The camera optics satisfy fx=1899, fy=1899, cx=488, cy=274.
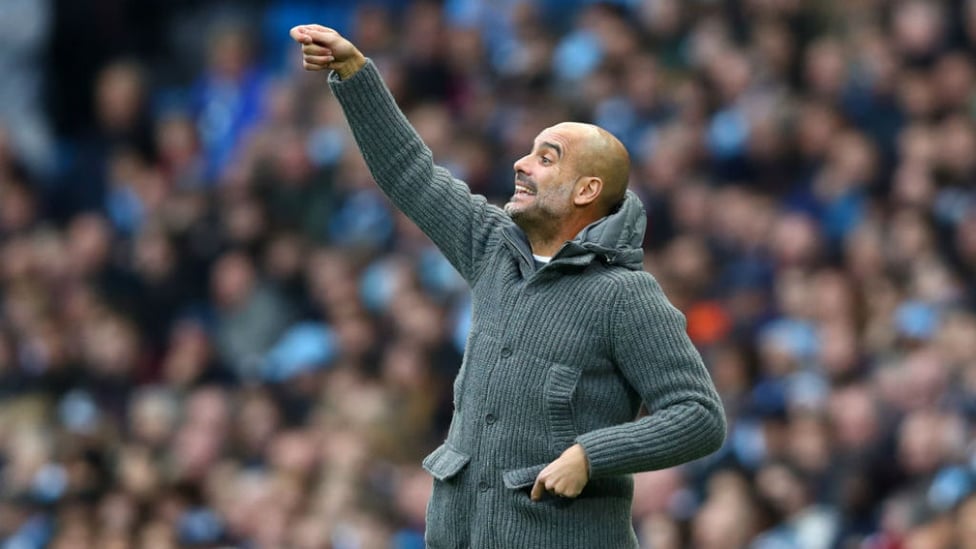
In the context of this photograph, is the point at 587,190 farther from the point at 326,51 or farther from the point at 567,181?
the point at 326,51

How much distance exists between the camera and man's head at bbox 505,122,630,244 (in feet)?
16.0

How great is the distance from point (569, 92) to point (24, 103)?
16.9 feet

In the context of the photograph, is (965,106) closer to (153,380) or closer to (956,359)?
(956,359)

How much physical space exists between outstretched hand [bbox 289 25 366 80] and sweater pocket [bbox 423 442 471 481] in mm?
1005

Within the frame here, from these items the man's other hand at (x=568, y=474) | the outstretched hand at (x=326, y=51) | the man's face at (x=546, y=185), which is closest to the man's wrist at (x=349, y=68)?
the outstretched hand at (x=326, y=51)

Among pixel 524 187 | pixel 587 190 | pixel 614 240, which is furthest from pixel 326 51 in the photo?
pixel 614 240

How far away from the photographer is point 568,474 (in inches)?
181

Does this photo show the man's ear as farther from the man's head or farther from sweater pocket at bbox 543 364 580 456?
sweater pocket at bbox 543 364 580 456

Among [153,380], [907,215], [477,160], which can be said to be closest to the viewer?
[907,215]

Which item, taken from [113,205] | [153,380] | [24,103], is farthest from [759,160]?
[24,103]

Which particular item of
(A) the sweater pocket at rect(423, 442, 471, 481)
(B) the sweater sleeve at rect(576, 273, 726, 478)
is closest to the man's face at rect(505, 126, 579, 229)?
(B) the sweater sleeve at rect(576, 273, 726, 478)

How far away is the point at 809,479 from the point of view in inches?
335

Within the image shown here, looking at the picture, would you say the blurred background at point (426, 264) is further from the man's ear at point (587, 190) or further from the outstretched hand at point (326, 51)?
the outstretched hand at point (326, 51)

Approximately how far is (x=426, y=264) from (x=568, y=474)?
22.1 feet
